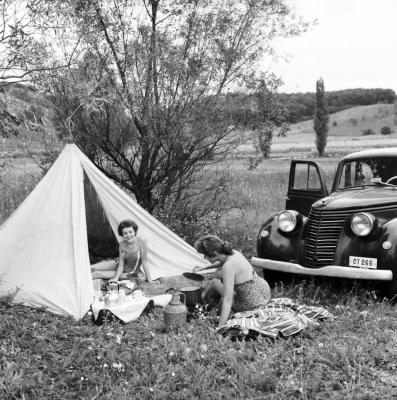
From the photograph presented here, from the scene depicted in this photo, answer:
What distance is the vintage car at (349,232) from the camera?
17.7ft

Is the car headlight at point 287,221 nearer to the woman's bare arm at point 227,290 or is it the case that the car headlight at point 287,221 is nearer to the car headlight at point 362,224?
the car headlight at point 362,224

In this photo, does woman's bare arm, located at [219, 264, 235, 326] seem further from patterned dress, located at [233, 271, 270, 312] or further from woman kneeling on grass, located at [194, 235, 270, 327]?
patterned dress, located at [233, 271, 270, 312]

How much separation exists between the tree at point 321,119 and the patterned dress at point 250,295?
31.5 meters

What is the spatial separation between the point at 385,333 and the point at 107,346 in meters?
2.29

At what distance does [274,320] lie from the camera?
469 centimetres

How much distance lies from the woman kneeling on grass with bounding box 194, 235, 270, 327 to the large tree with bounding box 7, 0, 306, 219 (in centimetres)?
282

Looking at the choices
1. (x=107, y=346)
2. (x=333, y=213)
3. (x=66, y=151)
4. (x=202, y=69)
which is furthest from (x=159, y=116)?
(x=107, y=346)

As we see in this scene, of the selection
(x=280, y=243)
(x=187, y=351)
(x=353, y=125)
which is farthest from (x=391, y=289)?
(x=353, y=125)

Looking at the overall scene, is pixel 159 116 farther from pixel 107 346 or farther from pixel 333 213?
pixel 107 346

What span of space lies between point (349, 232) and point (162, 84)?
3573 millimetres

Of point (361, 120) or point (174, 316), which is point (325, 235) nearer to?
point (174, 316)

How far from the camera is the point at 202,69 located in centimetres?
791

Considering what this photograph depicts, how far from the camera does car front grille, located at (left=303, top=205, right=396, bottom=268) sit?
5688 millimetres

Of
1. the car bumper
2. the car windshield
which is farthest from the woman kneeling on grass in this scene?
the car windshield
